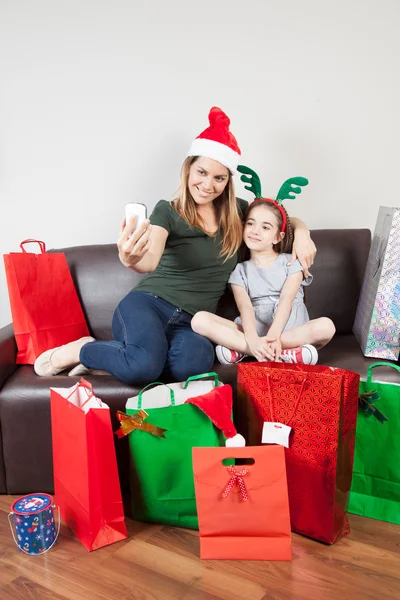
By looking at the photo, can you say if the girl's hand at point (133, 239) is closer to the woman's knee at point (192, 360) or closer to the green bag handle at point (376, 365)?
the woman's knee at point (192, 360)

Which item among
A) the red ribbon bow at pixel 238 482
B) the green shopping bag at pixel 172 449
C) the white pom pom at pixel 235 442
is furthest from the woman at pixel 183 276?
the red ribbon bow at pixel 238 482

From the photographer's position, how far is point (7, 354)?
1.81 meters

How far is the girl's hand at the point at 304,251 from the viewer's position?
194 cm

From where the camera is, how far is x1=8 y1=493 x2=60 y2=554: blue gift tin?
4.68 ft

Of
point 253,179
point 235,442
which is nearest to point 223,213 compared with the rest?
point 253,179

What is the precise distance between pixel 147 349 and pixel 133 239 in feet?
1.36

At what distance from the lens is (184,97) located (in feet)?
7.39

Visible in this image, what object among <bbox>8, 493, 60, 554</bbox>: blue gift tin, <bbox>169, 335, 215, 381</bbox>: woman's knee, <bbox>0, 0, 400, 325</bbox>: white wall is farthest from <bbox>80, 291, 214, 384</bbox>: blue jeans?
<bbox>0, 0, 400, 325</bbox>: white wall

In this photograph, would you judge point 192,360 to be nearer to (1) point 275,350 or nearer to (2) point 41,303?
(1) point 275,350

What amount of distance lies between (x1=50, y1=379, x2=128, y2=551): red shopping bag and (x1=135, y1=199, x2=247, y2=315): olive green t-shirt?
514 mm

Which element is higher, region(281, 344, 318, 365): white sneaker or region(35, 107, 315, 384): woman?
region(35, 107, 315, 384): woman

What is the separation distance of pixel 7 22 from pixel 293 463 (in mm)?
2010

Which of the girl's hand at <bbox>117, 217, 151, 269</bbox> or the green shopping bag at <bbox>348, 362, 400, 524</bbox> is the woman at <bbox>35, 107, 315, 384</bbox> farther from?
the green shopping bag at <bbox>348, 362, 400, 524</bbox>

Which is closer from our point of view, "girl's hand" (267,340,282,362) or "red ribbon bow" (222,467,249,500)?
"red ribbon bow" (222,467,249,500)
